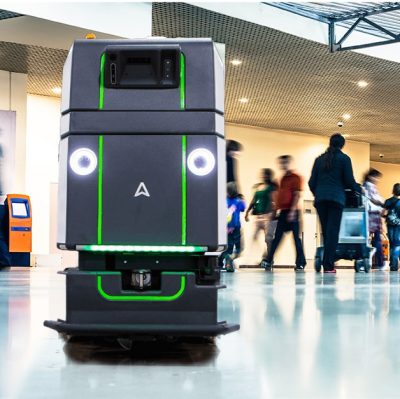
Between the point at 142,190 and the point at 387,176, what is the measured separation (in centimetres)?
3300

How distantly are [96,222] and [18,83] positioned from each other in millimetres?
15239

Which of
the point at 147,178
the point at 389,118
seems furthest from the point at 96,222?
the point at 389,118

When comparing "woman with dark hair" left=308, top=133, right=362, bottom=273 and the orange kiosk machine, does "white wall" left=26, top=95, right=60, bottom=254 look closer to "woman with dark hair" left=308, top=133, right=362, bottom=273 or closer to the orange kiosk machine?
the orange kiosk machine

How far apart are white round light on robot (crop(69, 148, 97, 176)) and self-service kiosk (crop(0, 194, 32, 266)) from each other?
1320 centimetres

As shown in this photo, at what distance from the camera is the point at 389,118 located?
23234 millimetres

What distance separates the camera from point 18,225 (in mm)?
15133

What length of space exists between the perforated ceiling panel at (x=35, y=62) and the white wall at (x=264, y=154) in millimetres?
7440

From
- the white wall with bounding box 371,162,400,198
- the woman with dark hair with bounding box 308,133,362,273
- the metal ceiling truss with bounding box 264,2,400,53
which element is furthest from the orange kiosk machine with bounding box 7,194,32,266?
the white wall with bounding box 371,162,400,198

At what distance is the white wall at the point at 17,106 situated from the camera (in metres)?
16.6

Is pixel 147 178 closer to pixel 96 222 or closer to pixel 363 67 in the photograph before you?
pixel 96 222

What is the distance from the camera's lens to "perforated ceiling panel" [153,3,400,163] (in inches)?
549

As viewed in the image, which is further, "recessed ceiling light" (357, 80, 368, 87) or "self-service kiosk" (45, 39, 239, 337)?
"recessed ceiling light" (357, 80, 368, 87)

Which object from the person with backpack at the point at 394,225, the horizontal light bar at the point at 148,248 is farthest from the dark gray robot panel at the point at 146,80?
the person with backpack at the point at 394,225

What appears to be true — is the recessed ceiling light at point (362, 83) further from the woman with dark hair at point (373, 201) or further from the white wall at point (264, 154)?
the woman with dark hair at point (373, 201)
